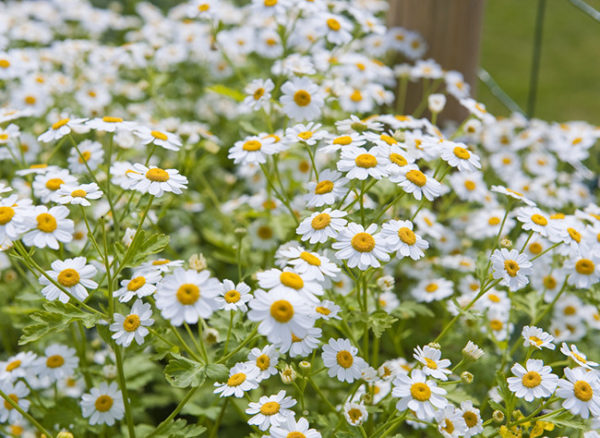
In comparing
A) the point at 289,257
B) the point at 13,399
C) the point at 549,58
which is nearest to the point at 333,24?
the point at 289,257

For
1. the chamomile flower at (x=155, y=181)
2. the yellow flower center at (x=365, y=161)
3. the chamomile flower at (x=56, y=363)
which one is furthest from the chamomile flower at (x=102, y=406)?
the yellow flower center at (x=365, y=161)

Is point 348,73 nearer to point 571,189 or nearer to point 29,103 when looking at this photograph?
point 571,189

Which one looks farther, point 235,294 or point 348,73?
point 348,73

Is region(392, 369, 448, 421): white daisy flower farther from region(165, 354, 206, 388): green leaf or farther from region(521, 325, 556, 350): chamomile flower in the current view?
region(165, 354, 206, 388): green leaf

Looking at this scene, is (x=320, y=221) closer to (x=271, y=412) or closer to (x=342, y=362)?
(x=342, y=362)

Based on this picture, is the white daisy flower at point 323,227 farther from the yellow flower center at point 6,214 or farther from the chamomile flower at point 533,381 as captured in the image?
the yellow flower center at point 6,214

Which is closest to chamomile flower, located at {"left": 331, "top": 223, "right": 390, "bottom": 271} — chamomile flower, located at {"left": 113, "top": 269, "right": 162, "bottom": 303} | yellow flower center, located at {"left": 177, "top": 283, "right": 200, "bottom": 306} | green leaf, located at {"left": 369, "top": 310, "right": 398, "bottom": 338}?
green leaf, located at {"left": 369, "top": 310, "right": 398, "bottom": 338}

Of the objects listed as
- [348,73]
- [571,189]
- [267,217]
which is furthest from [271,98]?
[571,189]
